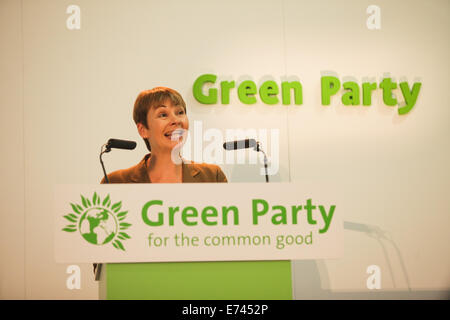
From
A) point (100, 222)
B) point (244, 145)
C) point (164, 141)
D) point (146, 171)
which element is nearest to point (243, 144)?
point (244, 145)

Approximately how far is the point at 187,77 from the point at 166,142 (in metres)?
0.58

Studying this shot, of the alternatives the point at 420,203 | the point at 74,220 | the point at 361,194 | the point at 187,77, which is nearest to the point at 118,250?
the point at 74,220

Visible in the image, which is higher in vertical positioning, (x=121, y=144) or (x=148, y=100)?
(x=148, y=100)

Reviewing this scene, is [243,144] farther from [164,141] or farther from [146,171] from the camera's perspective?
[146,171]

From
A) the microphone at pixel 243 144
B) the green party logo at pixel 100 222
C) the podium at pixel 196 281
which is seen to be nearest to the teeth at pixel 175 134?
the microphone at pixel 243 144

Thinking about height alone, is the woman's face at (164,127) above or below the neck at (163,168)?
above

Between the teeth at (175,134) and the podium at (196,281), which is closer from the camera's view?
the podium at (196,281)

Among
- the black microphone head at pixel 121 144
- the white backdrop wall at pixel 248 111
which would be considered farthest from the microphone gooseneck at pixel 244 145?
the black microphone head at pixel 121 144

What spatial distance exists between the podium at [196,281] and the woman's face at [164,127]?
3.18 ft

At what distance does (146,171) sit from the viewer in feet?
10.4

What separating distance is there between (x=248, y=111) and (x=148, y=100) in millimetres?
843

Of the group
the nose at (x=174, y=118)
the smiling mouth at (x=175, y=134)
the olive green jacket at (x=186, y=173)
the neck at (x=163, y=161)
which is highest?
the nose at (x=174, y=118)

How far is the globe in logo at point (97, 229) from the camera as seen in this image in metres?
2.75

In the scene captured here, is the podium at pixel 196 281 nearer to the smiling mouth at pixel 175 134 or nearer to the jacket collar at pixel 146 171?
the jacket collar at pixel 146 171
